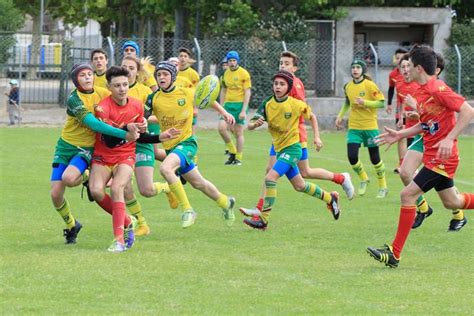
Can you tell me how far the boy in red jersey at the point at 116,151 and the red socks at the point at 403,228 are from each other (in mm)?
2522

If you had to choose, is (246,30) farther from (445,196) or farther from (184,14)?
(445,196)

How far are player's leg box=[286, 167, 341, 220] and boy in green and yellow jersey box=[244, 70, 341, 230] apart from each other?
1cm

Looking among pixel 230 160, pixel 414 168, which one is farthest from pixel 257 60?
pixel 414 168

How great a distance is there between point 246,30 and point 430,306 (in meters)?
27.1

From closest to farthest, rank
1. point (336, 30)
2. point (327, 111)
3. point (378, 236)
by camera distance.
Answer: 1. point (378, 236)
2. point (327, 111)
3. point (336, 30)

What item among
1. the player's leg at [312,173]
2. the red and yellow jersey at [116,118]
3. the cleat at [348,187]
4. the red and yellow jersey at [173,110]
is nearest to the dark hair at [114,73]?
the red and yellow jersey at [116,118]

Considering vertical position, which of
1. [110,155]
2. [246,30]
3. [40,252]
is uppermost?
[246,30]

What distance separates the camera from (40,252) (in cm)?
1074

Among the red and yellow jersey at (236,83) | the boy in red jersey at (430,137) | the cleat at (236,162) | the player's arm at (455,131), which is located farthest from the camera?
the red and yellow jersey at (236,83)

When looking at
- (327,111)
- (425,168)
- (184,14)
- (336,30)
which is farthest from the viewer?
(184,14)

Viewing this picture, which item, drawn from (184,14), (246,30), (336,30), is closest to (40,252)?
(246,30)

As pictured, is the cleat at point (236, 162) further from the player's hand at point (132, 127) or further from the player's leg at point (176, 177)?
the player's hand at point (132, 127)

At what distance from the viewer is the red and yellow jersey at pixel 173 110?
12.3 m

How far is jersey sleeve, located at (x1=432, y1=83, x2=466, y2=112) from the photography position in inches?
388
